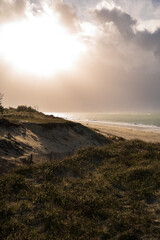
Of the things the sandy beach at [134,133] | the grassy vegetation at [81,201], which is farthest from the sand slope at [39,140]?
the sandy beach at [134,133]

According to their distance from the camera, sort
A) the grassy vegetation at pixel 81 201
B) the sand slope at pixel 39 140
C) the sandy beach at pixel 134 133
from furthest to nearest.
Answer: the sandy beach at pixel 134 133
the sand slope at pixel 39 140
the grassy vegetation at pixel 81 201

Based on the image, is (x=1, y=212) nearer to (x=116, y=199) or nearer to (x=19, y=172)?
(x=19, y=172)

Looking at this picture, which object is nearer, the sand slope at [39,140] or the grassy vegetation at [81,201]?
the grassy vegetation at [81,201]

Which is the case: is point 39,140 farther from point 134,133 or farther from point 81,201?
point 134,133

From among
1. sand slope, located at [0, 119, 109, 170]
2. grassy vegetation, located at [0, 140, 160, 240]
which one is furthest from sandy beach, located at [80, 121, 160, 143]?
grassy vegetation, located at [0, 140, 160, 240]

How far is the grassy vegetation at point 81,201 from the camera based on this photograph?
6.74 m

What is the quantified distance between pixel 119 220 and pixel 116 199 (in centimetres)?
194

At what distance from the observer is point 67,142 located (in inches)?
1145

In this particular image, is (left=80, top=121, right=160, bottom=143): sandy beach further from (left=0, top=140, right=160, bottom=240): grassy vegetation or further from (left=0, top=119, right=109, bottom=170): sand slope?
(left=0, top=140, right=160, bottom=240): grassy vegetation

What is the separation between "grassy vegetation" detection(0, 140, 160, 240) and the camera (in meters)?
6.74

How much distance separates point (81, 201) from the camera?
28.7 ft

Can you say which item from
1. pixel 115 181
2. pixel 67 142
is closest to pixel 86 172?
pixel 115 181

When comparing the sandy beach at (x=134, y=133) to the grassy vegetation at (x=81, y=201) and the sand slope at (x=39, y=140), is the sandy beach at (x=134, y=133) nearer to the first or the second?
the sand slope at (x=39, y=140)

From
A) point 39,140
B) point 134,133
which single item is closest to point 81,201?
point 39,140
